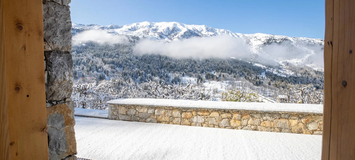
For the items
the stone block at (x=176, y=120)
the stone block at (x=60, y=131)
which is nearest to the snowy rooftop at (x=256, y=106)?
the stone block at (x=176, y=120)

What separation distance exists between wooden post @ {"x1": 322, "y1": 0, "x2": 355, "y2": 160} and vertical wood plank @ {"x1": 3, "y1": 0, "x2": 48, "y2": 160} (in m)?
1.36

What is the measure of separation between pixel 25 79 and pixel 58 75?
12.9 inches

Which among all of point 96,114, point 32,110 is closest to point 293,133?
point 32,110

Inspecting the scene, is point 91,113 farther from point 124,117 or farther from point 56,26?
point 56,26

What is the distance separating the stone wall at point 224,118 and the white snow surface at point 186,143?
0.52 feet

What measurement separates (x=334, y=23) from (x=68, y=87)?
5.17ft

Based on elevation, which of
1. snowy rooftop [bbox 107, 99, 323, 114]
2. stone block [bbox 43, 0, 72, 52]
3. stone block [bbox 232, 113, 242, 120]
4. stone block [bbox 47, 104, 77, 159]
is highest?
stone block [bbox 43, 0, 72, 52]

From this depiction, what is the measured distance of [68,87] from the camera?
49.9 inches

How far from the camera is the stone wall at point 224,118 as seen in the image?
344 centimetres

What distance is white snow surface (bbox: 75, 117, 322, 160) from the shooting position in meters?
2.54

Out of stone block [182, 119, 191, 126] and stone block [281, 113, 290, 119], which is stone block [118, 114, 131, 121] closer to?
stone block [182, 119, 191, 126]

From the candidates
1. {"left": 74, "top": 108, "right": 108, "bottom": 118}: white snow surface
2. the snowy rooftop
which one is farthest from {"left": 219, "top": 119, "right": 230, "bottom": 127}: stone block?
{"left": 74, "top": 108, "right": 108, "bottom": 118}: white snow surface

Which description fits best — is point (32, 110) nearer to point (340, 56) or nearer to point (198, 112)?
point (340, 56)

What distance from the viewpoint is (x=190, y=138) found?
10.5 feet
